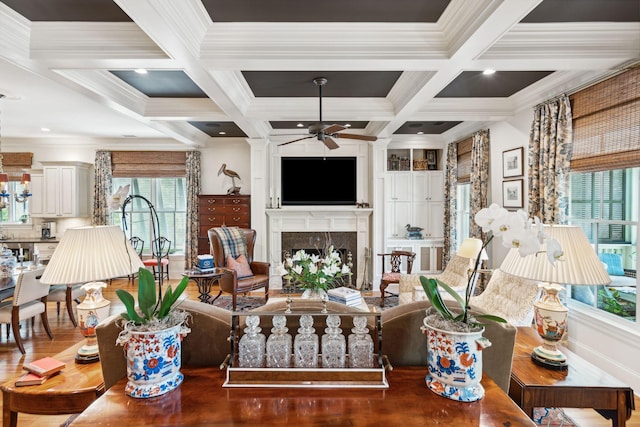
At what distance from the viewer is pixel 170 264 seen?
6.55 metres

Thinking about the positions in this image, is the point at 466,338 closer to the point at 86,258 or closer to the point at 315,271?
the point at 86,258

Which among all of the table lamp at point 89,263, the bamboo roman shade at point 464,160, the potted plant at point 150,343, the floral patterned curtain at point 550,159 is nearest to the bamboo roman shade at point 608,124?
the floral patterned curtain at point 550,159

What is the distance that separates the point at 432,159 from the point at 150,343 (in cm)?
603

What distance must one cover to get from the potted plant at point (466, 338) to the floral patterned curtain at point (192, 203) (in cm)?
582

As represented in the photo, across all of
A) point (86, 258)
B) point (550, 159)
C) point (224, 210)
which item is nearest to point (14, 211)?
point (224, 210)

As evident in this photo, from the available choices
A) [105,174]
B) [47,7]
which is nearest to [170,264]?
[105,174]

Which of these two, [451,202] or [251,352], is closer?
[251,352]

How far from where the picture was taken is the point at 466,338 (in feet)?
3.73

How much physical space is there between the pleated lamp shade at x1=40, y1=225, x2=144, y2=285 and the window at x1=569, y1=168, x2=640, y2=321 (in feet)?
12.3

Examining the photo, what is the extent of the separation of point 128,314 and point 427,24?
8.57 feet

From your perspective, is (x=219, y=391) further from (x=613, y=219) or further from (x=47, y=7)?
(x=613, y=219)

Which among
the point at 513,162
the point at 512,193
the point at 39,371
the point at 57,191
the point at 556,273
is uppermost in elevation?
the point at 513,162

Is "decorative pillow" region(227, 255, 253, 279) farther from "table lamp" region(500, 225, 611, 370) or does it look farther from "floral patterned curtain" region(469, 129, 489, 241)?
"table lamp" region(500, 225, 611, 370)

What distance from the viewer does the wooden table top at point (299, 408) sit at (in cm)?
100
